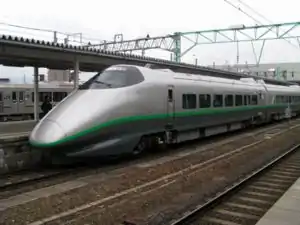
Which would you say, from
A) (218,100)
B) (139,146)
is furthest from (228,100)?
(139,146)

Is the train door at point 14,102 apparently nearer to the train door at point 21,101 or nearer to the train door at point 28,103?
the train door at point 21,101

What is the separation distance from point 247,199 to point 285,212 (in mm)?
1419

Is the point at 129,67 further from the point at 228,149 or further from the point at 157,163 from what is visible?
the point at 228,149

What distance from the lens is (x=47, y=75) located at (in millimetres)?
68938

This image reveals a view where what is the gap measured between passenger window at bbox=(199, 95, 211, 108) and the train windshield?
4.46 m

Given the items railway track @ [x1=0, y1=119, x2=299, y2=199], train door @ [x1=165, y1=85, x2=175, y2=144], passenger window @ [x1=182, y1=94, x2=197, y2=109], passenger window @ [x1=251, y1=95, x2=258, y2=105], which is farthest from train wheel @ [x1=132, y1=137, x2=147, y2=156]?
passenger window @ [x1=251, y1=95, x2=258, y2=105]

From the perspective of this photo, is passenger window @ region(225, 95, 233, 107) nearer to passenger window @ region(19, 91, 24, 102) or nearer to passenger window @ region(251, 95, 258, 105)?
passenger window @ region(251, 95, 258, 105)

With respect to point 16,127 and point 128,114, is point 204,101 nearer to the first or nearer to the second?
point 128,114

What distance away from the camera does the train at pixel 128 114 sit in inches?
428

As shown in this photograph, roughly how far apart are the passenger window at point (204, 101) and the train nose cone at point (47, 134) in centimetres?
752

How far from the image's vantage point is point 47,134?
10.6m

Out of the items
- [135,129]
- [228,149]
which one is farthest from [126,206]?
[228,149]

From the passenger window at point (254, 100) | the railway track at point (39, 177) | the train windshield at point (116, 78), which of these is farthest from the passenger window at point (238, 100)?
the railway track at point (39, 177)

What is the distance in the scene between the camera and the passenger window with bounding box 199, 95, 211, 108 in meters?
16.9
